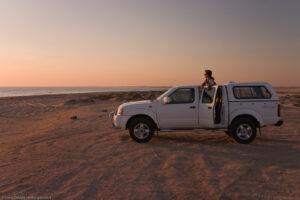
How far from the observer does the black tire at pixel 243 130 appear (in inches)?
306

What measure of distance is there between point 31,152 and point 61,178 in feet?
9.12

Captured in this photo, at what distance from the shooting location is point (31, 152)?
23.7 ft

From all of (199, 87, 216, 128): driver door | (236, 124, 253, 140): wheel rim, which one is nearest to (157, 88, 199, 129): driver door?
(199, 87, 216, 128): driver door

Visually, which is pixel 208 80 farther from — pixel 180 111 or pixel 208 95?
pixel 180 111

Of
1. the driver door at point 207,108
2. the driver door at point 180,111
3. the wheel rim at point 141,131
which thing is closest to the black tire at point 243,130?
the driver door at point 207,108

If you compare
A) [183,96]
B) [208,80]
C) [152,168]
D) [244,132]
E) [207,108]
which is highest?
[208,80]

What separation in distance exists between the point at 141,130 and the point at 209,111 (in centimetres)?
239

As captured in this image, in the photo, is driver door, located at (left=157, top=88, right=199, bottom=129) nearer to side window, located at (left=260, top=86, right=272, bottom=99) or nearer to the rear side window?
the rear side window

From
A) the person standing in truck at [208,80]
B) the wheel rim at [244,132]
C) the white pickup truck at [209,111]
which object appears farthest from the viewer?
the person standing in truck at [208,80]

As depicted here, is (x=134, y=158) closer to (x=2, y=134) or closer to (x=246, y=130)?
(x=246, y=130)

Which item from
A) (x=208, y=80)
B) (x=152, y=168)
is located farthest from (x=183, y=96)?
(x=152, y=168)

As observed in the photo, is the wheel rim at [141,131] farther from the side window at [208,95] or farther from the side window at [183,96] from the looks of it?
the side window at [208,95]

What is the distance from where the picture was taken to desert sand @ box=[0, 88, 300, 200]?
4.39 meters

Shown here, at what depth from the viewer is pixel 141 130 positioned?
323 inches
